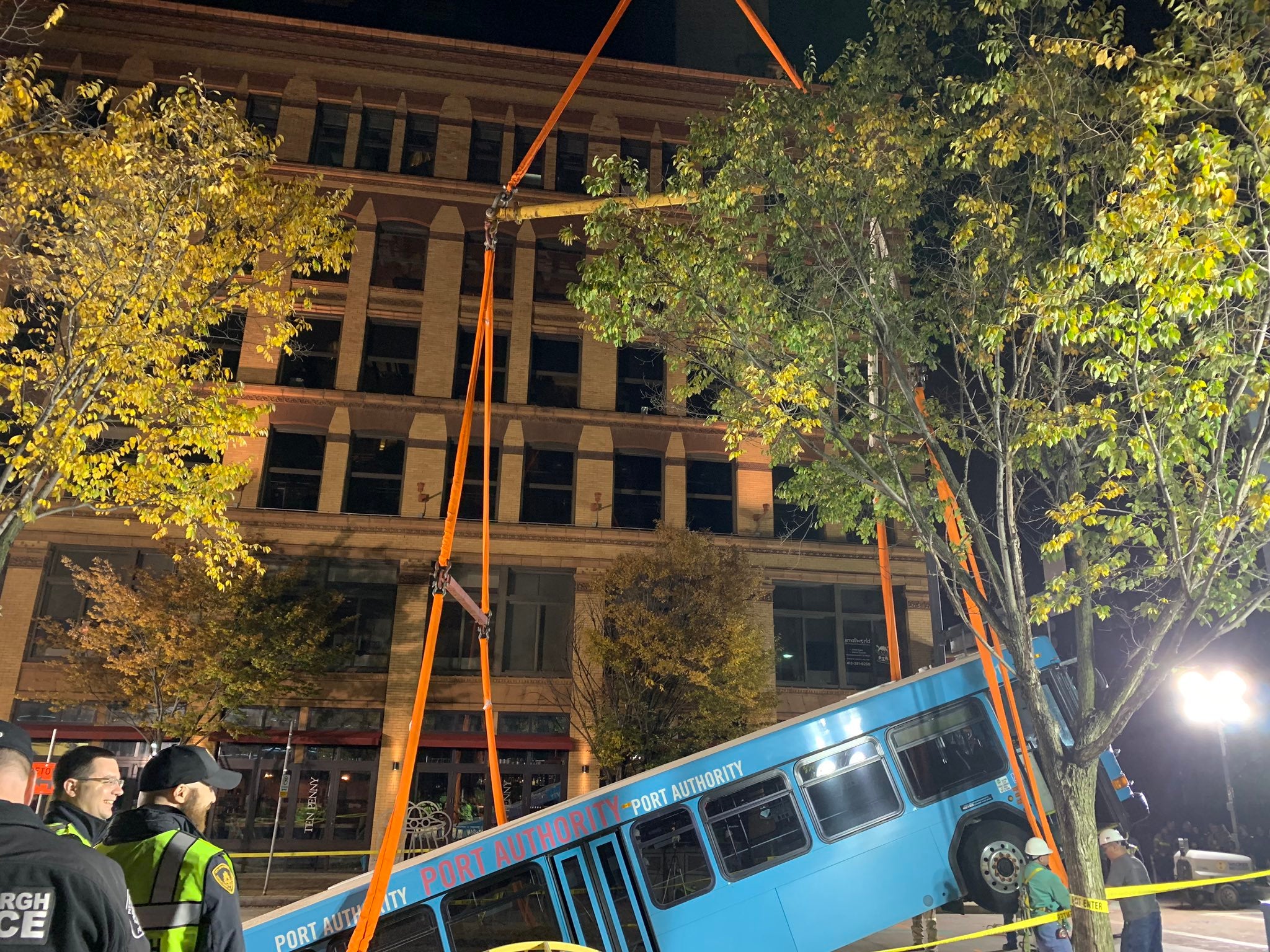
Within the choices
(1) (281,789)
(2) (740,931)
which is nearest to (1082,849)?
(2) (740,931)

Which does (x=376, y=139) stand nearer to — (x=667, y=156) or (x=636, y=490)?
(x=667, y=156)

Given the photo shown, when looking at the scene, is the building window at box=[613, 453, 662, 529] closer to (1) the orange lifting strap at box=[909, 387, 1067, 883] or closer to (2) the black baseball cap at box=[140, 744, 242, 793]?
(1) the orange lifting strap at box=[909, 387, 1067, 883]

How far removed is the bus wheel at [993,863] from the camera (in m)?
10.8

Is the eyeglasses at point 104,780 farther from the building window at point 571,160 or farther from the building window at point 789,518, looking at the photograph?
the building window at point 571,160

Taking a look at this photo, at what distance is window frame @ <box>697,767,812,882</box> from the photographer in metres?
10.3

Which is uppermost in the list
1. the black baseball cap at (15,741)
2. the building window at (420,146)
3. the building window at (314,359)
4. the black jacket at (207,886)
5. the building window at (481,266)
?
the building window at (420,146)

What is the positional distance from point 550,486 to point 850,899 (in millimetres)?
19980

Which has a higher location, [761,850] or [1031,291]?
[1031,291]

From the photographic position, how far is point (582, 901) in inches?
380

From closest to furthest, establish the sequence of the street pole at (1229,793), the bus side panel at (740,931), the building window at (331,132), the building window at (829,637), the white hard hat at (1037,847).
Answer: the white hard hat at (1037,847) < the bus side panel at (740,931) < the street pole at (1229,793) < the building window at (829,637) < the building window at (331,132)

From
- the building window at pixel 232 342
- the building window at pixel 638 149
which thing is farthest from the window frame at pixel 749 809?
the building window at pixel 638 149

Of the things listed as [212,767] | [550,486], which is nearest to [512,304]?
[550,486]

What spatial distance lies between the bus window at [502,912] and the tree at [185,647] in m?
15.2

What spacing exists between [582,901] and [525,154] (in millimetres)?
28682
